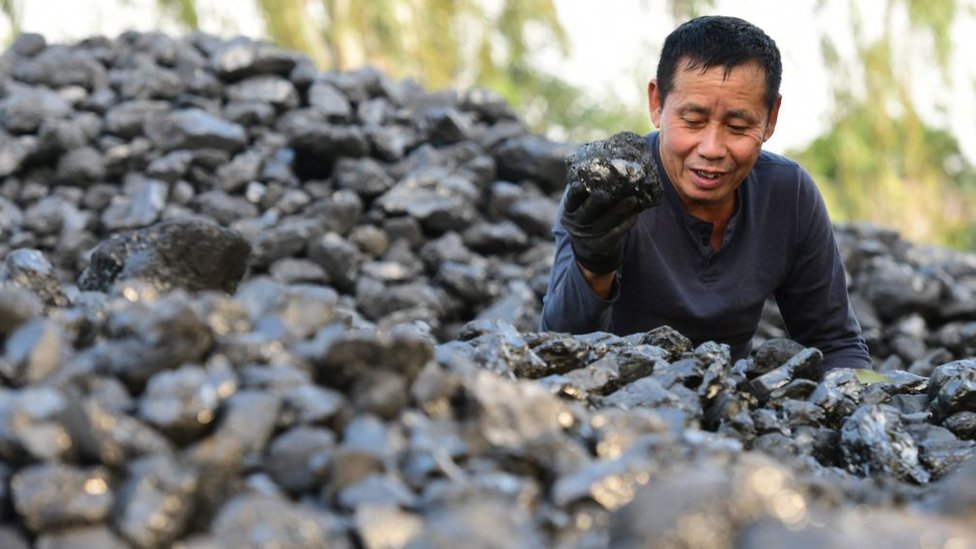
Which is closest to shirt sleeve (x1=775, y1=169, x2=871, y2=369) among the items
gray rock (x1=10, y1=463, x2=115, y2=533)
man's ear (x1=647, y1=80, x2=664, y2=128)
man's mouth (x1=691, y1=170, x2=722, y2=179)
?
man's mouth (x1=691, y1=170, x2=722, y2=179)

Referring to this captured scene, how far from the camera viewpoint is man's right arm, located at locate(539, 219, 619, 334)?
242cm

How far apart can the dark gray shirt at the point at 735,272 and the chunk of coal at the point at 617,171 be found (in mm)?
349

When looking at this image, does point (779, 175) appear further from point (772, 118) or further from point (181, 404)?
point (181, 404)

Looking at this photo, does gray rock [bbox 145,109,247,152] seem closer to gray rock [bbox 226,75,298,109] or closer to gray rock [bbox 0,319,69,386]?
gray rock [bbox 226,75,298,109]

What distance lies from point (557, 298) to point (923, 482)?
943mm

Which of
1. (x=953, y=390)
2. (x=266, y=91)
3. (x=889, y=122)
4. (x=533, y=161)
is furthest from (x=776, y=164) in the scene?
(x=889, y=122)

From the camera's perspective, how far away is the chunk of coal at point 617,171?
213 centimetres

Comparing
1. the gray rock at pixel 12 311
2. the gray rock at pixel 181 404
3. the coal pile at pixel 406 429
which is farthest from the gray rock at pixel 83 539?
the gray rock at pixel 12 311

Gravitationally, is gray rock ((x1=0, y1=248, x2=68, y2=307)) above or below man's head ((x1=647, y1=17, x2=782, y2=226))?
below

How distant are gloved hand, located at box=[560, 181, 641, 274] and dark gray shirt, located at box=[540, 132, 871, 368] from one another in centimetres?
17

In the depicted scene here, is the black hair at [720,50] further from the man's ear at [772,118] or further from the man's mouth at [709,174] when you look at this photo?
the man's mouth at [709,174]

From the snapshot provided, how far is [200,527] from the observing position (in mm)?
1207

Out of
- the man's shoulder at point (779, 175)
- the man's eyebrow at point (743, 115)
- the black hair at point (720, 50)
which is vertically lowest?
the man's shoulder at point (779, 175)

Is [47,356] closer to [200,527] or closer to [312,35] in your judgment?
[200,527]
